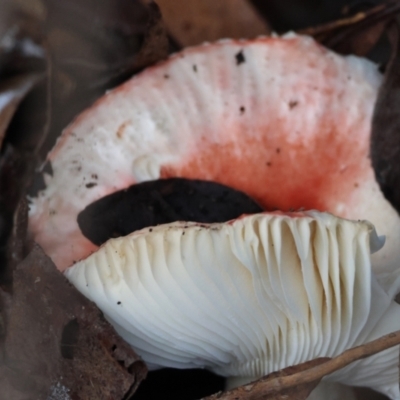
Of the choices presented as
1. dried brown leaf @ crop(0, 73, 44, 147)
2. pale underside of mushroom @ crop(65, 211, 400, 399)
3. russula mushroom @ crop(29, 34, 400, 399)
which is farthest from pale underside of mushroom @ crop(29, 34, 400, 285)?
pale underside of mushroom @ crop(65, 211, 400, 399)

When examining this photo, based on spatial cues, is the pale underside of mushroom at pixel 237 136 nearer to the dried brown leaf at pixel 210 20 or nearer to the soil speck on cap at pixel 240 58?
the soil speck on cap at pixel 240 58

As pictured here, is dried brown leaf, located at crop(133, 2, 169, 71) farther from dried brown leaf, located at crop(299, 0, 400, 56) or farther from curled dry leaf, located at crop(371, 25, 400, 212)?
curled dry leaf, located at crop(371, 25, 400, 212)

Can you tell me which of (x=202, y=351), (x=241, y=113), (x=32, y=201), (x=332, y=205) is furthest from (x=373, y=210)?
(x=32, y=201)

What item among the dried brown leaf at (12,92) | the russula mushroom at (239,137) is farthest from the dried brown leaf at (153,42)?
the dried brown leaf at (12,92)

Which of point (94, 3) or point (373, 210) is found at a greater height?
point (94, 3)

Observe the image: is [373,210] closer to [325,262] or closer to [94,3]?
[325,262]

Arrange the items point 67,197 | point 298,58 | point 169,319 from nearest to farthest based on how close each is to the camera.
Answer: point 169,319, point 67,197, point 298,58
